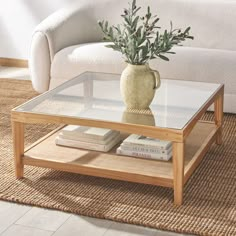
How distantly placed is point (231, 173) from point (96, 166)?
70cm

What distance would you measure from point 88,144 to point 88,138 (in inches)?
1.2

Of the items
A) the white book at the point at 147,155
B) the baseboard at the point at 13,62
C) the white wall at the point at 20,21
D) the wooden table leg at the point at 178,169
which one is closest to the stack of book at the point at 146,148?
the white book at the point at 147,155

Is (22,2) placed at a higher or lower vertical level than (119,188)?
higher

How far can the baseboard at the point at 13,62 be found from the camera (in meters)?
5.45

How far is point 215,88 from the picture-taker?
132 inches

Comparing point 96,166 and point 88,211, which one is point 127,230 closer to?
point 88,211

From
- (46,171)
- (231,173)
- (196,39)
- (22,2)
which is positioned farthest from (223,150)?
(22,2)

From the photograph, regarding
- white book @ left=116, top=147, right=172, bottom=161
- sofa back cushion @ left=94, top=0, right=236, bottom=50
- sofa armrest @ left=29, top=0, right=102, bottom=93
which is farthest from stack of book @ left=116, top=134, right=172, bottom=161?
sofa back cushion @ left=94, top=0, right=236, bottom=50

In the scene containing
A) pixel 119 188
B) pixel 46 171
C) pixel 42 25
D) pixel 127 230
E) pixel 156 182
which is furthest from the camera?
pixel 42 25

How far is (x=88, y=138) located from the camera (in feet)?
9.98

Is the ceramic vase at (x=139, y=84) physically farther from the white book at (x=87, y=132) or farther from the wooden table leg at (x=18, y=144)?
the wooden table leg at (x=18, y=144)

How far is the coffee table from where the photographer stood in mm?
2711

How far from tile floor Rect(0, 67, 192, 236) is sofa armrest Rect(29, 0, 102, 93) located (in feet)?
5.62

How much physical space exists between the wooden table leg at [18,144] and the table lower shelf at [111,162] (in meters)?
0.03
